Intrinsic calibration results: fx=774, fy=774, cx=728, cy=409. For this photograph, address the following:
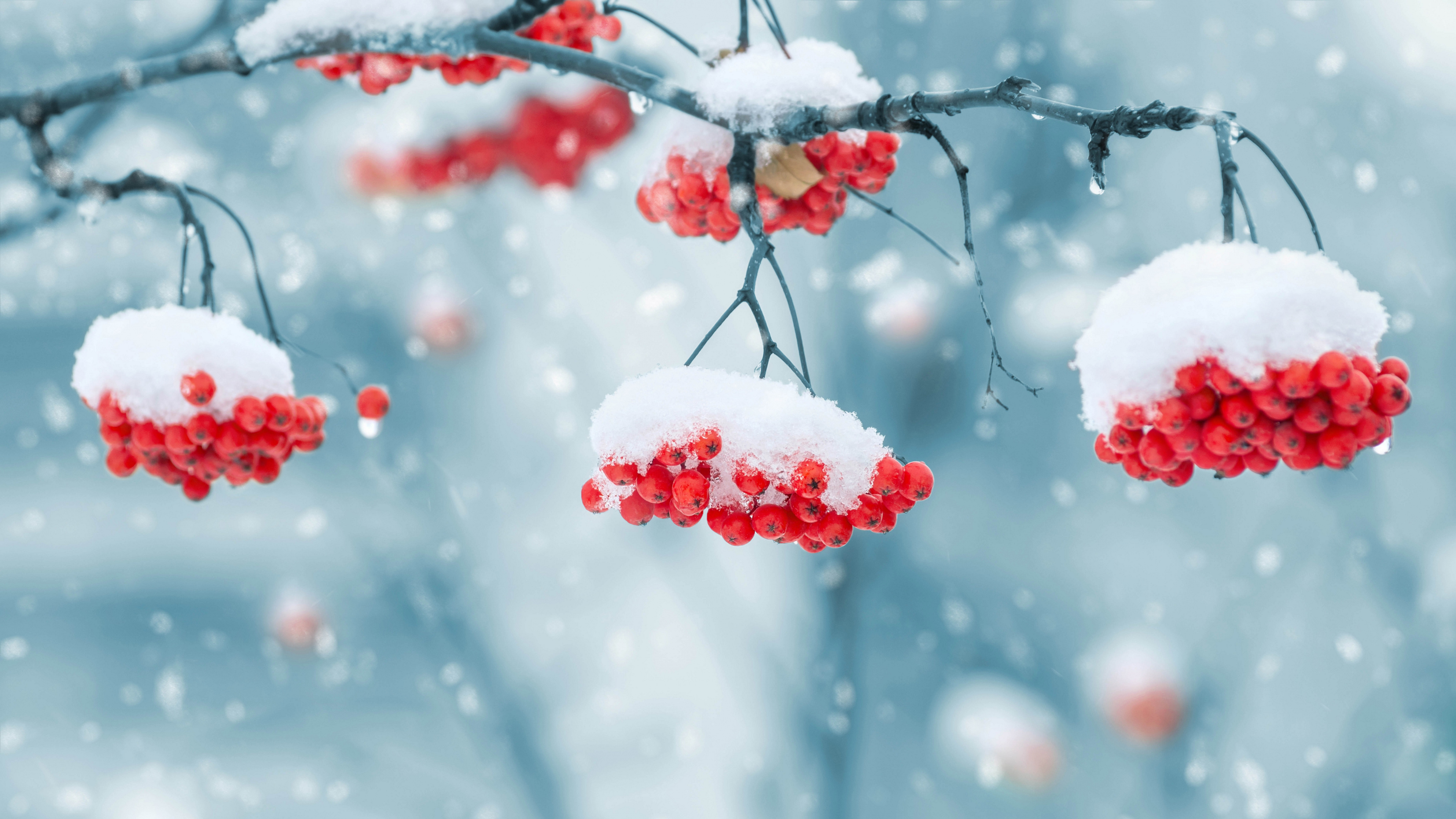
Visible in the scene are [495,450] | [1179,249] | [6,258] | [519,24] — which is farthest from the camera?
[495,450]

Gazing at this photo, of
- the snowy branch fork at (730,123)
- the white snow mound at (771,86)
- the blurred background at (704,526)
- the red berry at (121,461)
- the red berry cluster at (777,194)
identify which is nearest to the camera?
the snowy branch fork at (730,123)

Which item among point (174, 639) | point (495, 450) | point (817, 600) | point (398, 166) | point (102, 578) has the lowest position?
point (174, 639)

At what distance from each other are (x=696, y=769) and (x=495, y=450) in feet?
6.72

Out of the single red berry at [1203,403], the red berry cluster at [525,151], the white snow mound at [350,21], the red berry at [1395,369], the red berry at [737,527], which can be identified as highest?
the red berry cluster at [525,151]

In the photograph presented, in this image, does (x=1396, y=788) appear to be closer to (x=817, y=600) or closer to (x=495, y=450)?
(x=817, y=600)

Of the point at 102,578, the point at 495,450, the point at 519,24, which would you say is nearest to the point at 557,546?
the point at 495,450

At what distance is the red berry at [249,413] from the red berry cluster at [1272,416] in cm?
125

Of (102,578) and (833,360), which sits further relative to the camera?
(833,360)

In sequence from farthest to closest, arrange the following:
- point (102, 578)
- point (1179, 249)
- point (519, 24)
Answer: point (102, 578) < point (519, 24) < point (1179, 249)

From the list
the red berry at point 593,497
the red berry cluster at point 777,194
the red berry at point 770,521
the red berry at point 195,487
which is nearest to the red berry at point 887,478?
the red berry at point 770,521

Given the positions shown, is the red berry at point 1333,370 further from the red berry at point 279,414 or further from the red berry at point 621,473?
Answer: the red berry at point 279,414

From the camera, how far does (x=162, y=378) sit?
1.20m

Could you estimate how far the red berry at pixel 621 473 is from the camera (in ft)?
2.91

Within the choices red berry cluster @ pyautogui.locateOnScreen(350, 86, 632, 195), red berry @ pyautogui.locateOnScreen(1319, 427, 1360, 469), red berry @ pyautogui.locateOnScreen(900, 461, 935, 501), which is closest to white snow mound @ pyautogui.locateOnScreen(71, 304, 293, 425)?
red berry @ pyautogui.locateOnScreen(900, 461, 935, 501)
